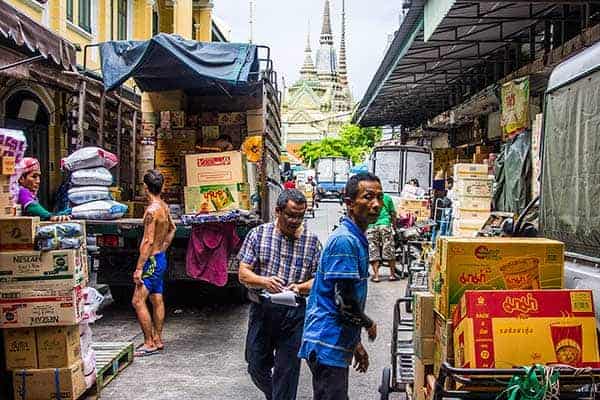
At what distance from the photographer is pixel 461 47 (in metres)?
15.3

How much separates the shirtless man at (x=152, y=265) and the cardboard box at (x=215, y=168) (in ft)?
5.01

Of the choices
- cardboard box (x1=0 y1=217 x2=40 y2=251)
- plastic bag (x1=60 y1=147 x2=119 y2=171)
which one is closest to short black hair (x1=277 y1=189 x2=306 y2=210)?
cardboard box (x1=0 y1=217 x2=40 y2=251)

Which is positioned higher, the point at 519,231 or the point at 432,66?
the point at 432,66

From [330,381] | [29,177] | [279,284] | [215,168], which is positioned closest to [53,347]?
[279,284]

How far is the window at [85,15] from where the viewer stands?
656 inches

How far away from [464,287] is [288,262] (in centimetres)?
154

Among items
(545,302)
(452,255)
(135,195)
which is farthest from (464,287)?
(135,195)

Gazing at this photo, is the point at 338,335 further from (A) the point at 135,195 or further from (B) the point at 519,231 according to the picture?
(A) the point at 135,195

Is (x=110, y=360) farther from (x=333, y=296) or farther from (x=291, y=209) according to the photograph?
(x=333, y=296)

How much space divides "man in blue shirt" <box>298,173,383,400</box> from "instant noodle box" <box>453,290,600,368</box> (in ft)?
2.19

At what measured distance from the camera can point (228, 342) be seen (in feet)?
26.8

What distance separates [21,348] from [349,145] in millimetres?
62591

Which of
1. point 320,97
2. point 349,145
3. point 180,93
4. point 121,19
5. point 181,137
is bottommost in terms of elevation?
point 181,137

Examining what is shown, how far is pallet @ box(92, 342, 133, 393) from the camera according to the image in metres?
6.29
